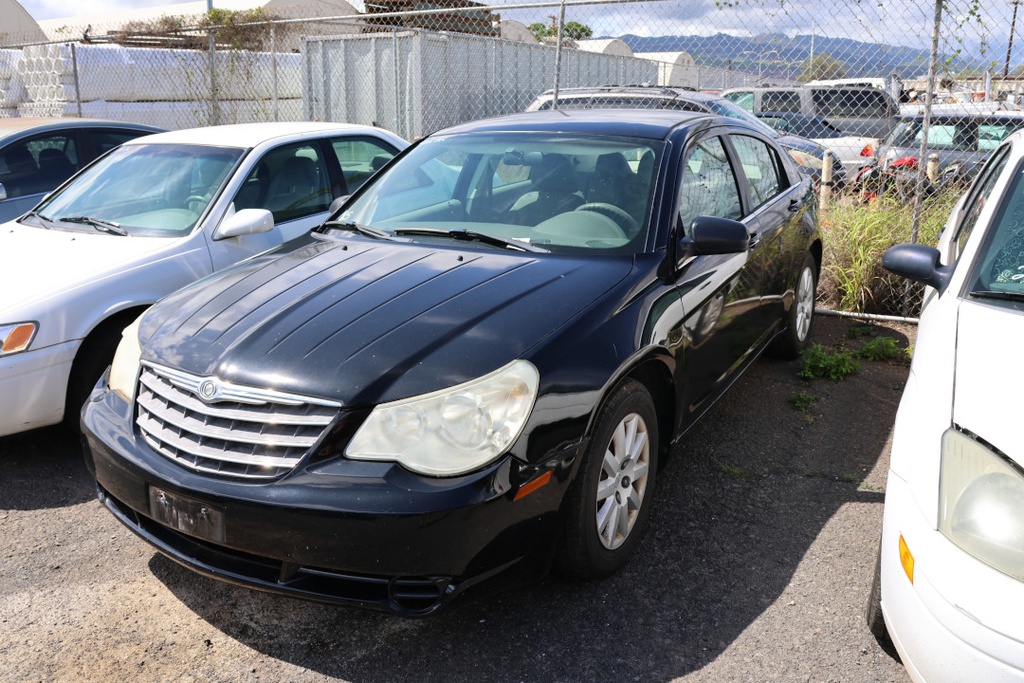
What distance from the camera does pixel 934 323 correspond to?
10.4 feet

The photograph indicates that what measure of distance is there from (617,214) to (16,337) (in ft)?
8.92

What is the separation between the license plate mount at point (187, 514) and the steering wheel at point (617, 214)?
6.32 feet

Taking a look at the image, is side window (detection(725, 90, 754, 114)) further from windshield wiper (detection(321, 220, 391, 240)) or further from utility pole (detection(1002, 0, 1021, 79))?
windshield wiper (detection(321, 220, 391, 240))

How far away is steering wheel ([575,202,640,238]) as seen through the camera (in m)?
3.65

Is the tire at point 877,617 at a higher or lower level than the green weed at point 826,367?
higher

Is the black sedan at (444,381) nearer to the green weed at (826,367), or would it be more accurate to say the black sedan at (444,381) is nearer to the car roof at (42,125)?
the green weed at (826,367)

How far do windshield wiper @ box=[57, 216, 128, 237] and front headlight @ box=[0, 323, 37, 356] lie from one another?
1.01 m

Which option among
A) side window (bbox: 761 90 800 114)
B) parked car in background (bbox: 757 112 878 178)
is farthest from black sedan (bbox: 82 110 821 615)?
side window (bbox: 761 90 800 114)

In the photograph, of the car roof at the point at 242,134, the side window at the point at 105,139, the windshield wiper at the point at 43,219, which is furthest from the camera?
the side window at the point at 105,139

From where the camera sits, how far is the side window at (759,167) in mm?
4730

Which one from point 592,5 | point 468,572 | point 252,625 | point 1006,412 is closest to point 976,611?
point 1006,412

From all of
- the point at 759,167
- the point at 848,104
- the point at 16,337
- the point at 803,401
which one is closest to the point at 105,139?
the point at 16,337

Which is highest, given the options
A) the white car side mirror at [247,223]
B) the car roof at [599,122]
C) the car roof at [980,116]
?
the car roof at [599,122]

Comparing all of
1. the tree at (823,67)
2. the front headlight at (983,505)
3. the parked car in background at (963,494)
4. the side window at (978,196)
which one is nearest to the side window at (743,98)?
the tree at (823,67)
